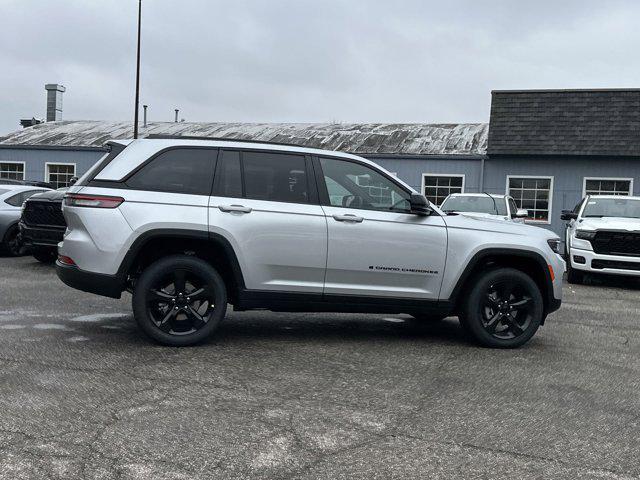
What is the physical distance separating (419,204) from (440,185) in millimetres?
16618

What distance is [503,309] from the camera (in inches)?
264

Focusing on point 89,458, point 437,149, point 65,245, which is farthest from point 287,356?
point 437,149

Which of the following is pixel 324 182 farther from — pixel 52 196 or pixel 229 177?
pixel 52 196

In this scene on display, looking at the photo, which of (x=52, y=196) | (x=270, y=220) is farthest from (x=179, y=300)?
(x=52, y=196)

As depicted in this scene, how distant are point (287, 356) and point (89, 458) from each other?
8.45ft

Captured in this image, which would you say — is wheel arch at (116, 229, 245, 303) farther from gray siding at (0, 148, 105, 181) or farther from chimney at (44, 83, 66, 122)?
chimney at (44, 83, 66, 122)

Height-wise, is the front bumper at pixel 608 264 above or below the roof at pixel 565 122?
below

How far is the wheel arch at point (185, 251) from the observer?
5.92 m

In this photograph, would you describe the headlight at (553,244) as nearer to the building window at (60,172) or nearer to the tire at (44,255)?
Answer: the tire at (44,255)

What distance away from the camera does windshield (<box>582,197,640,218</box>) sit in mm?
14258

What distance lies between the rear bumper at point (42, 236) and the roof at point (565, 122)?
13981 millimetres

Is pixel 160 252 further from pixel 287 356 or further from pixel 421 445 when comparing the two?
pixel 421 445

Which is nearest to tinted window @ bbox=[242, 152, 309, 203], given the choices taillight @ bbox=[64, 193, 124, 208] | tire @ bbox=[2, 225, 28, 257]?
taillight @ bbox=[64, 193, 124, 208]

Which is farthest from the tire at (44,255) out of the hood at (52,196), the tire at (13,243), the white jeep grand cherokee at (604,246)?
the white jeep grand cherokee at (604,246)
